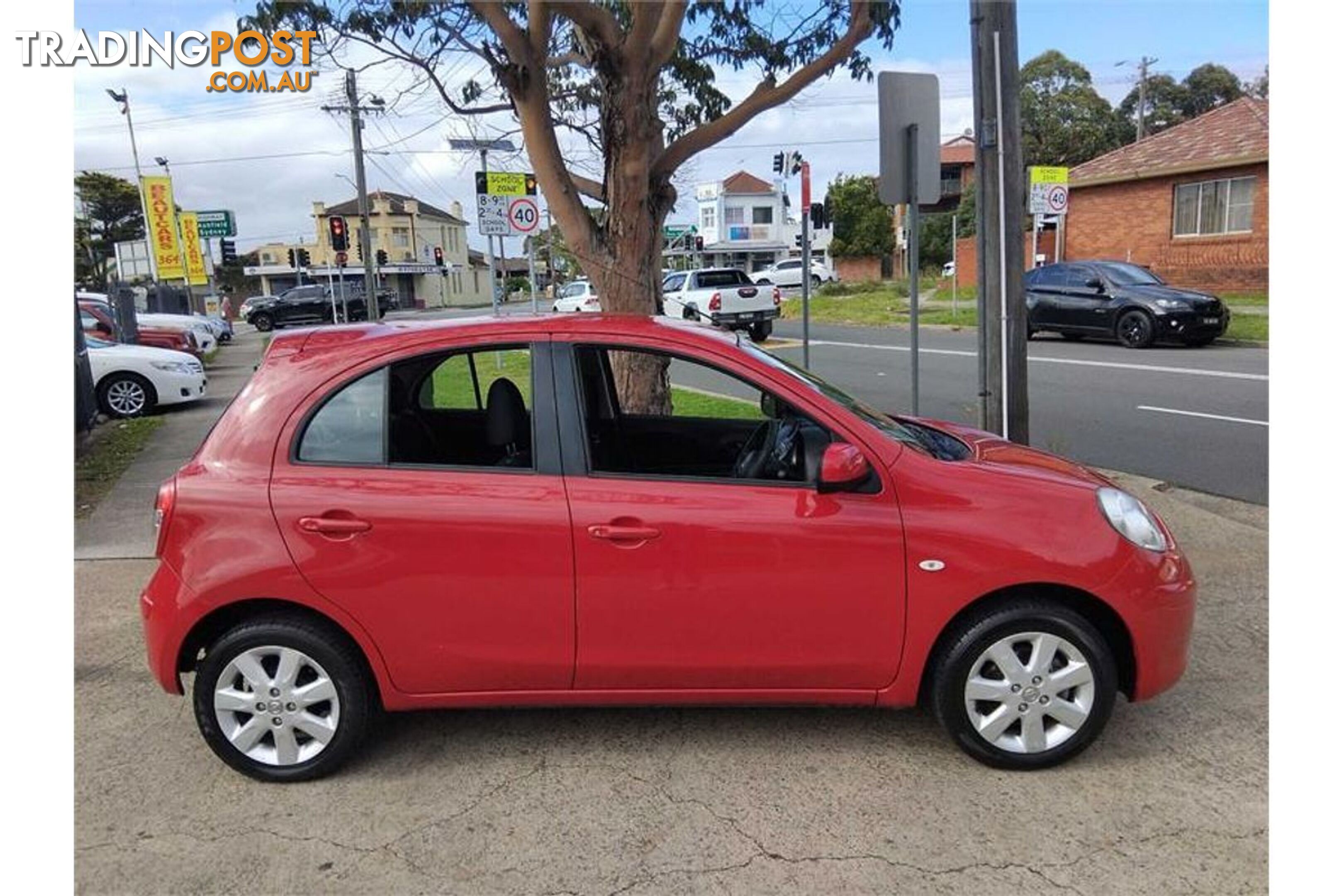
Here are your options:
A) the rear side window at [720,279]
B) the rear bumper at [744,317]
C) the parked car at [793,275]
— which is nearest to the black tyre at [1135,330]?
the rear bumper at [744,317]

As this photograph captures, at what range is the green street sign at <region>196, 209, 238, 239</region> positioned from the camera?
4438 cm

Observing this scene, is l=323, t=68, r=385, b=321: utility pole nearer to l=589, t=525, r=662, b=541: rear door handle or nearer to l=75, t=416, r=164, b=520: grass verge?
l=75, t=416, r=164, b=520: grass verge

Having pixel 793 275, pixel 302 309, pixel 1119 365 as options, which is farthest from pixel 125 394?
pixel 793 275

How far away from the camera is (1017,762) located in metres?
3.28

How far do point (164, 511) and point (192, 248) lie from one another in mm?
35732

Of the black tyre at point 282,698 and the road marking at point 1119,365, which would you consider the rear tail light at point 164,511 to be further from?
the road marking at point 1119,365

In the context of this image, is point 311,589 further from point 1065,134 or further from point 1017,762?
point 1065,134

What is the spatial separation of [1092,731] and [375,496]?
2678 millimetres

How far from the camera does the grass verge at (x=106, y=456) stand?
25.7 ft

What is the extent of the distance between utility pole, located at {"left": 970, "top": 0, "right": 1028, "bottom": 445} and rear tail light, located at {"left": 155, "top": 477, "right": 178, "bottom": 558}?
17.1ft

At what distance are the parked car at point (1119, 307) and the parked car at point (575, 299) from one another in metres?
12.3

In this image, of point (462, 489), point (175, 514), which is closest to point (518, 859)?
point (462, 489)

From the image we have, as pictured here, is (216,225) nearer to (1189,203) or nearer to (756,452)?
(1189,203)

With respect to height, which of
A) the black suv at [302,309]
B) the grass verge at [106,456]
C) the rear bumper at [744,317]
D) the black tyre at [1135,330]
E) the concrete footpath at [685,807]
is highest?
the black suv at [302,309]
